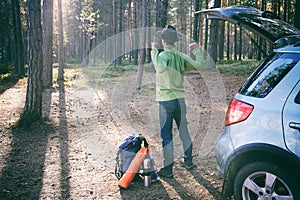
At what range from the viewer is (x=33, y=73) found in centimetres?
862

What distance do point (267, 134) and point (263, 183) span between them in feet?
1.82

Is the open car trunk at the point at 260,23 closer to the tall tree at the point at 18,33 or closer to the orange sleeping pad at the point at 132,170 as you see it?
the orange sleeping pad at the point at 132,170

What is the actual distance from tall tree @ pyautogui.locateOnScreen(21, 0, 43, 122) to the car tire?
6488 mm

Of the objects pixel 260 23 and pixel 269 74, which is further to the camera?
pixel 260 23

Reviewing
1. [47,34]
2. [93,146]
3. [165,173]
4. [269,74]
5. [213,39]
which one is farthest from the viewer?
[213,39]

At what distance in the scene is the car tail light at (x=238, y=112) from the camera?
353cm

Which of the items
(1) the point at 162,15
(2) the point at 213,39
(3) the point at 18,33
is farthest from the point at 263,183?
(3) the point at 18,33

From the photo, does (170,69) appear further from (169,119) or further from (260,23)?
(260,23)

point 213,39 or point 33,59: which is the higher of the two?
point 213,39

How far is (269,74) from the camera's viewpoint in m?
3.54

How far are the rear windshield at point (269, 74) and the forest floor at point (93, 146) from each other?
1.74 metres

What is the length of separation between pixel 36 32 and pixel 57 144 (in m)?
3.28

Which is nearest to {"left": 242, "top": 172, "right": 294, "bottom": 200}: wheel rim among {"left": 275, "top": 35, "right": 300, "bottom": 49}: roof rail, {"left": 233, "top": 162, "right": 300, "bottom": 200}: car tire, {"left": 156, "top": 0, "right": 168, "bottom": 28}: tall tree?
{"left": 233, "top": 162, "right": 300, "bottom": 200}: car tire

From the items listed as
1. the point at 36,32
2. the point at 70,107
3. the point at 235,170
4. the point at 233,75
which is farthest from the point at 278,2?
the point at 235,170
